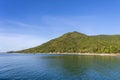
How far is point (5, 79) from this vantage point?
61656 millimetres

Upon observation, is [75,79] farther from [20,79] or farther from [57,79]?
[20,79]

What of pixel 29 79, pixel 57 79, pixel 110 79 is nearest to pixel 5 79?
pixel 29 79

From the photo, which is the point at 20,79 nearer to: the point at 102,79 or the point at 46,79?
the point at 46,79

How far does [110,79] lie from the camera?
202ft

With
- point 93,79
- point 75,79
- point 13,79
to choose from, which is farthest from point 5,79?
point 93,79

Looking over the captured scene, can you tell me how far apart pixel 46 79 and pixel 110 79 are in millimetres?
23193

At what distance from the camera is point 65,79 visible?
61.7 meters

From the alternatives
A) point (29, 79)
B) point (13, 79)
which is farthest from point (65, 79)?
point (13, 79)

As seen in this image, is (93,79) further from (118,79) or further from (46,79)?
(46,79)

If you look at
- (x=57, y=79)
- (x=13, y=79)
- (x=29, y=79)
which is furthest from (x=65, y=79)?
(x=13, y=79)

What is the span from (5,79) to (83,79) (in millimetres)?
28298

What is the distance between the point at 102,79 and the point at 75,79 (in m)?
9.74

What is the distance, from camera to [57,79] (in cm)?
6147

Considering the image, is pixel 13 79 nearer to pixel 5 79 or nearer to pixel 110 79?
pixel 5 79
